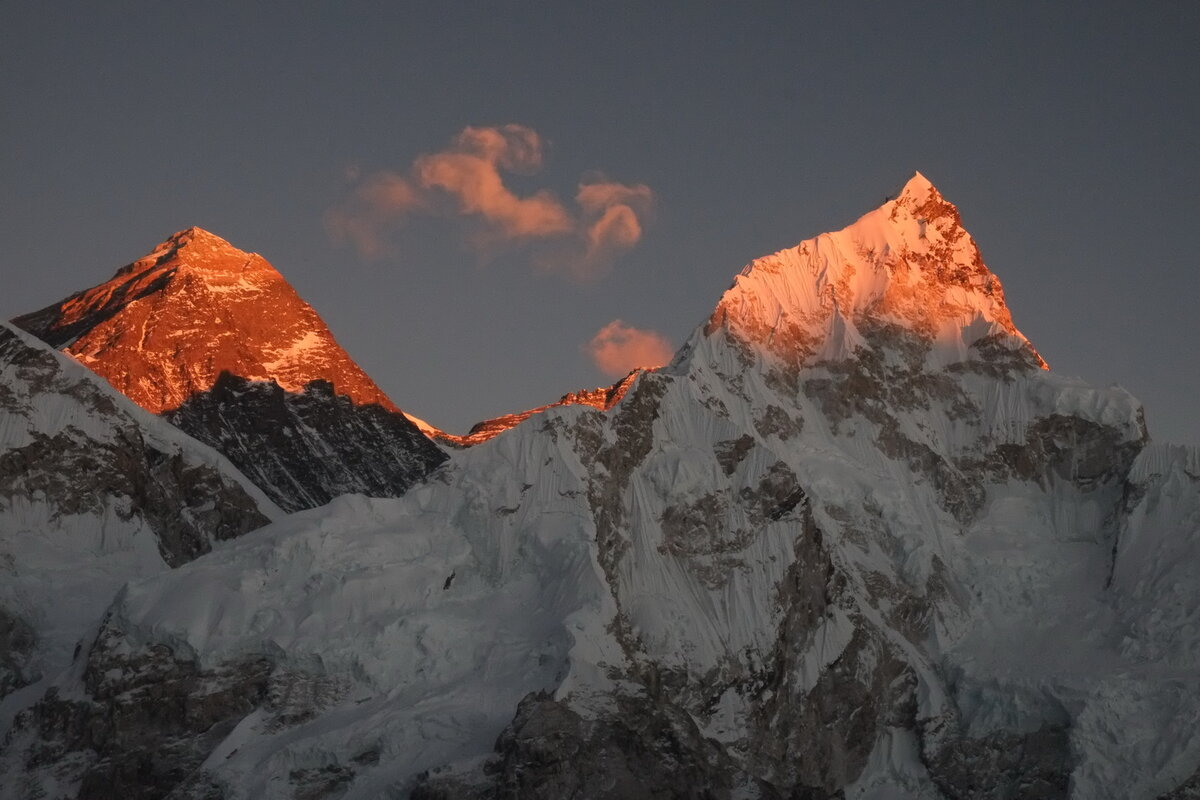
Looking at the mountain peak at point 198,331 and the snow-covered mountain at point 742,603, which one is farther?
the mountain peak at point 198,331

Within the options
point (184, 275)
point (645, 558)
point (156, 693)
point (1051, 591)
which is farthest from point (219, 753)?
point (184, 275)

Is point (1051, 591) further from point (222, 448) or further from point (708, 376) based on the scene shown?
point (222, 448)

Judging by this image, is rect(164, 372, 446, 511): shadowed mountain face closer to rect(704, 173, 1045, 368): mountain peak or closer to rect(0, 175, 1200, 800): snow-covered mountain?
rect(0, 175, 1200, 800): snow-covered mountain

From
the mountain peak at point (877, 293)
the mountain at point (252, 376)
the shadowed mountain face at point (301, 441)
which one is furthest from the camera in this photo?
the mountain at point (252, 376)

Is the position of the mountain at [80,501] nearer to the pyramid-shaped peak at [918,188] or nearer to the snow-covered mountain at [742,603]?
the snow-covered mountain at [742,603]

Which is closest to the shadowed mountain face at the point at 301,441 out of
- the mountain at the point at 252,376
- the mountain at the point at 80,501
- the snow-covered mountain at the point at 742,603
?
the mountain at the point at 252,376

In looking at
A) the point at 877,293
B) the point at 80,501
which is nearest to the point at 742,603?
the point at 877,293

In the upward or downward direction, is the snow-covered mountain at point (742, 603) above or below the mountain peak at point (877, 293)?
below
